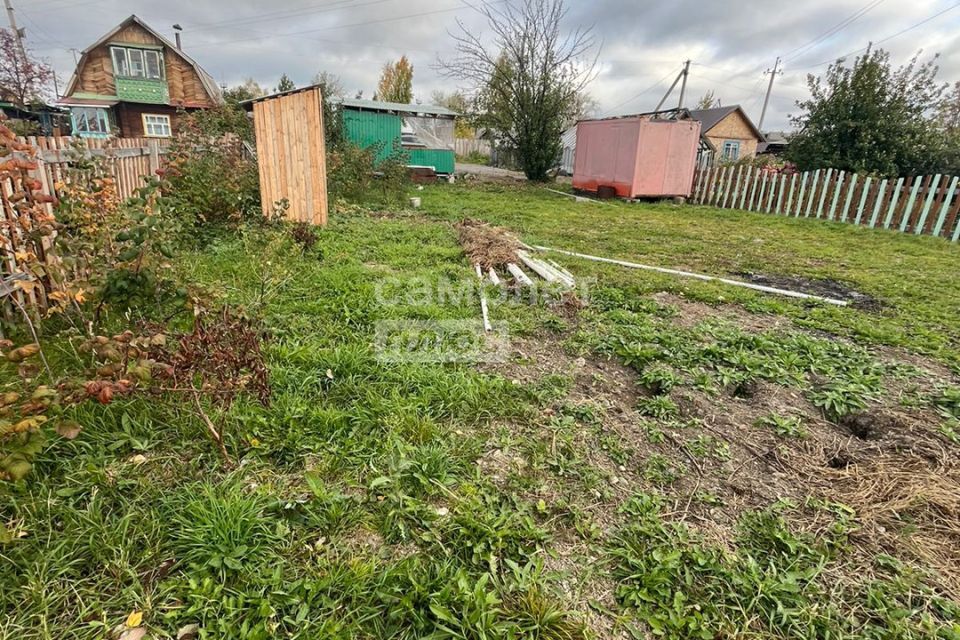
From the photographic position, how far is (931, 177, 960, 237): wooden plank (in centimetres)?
761

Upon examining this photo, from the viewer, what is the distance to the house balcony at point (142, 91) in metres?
21.9

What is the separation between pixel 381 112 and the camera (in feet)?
53.7

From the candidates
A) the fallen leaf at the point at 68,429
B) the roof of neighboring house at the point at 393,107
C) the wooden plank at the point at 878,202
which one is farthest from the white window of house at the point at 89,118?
the wooden plank at the point at 878,202

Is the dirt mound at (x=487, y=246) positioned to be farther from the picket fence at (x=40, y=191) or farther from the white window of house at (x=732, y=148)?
the white window of house at (x=732, y=148)

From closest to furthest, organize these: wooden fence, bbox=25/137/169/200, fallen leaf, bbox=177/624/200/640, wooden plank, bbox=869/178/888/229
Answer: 1. fallen leaf, bbox=177/624/200/640
2. wooden fence, bbox=25/137/169/200
3. wooden plank, bbox=869/178/888/229

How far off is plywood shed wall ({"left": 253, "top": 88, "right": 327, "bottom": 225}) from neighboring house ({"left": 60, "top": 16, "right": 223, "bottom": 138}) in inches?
767

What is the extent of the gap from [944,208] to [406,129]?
15.8m

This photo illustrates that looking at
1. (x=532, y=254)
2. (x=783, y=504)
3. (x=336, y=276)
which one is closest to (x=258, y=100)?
(x=336, y=276)

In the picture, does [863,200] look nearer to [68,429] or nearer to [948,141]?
[948,141]

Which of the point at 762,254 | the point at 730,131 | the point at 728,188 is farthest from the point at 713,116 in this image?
the point at 762,254

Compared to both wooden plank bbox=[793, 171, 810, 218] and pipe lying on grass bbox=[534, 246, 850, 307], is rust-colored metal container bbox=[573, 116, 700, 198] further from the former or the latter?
pipe lying on grass bbox=[534, 246, 850, 307]

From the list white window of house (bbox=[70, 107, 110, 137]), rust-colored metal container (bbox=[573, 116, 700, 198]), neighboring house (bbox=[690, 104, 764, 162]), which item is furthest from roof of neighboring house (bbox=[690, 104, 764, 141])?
white window of house (bbox=[70, 107, 110, 137])

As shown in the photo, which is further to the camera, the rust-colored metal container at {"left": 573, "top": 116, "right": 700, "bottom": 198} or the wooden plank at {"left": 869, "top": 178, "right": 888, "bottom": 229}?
the rust-colored metal container at {"left": 573, "top": 116, "right": 700, "bottom": 198}

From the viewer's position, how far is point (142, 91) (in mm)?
22281
